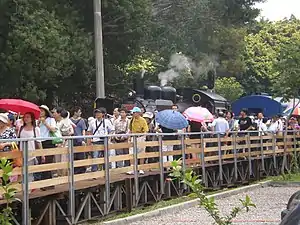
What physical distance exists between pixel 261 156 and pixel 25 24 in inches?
399

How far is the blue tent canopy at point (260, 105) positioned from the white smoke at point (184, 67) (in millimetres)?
5656

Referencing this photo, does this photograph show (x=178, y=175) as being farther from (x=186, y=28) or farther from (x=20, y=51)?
(x=186, y=28)

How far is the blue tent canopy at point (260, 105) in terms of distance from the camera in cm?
3438

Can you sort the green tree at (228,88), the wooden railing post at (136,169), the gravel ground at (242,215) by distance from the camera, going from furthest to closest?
the green tree at (228,88) → the wooden railing post at (136,169) → the gravel ground at (242,215)

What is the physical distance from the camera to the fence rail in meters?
9.70

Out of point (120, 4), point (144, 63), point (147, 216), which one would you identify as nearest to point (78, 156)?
point (147, 216)

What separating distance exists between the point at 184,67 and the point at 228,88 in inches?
634

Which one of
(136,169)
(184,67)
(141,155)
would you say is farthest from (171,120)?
(184,67)

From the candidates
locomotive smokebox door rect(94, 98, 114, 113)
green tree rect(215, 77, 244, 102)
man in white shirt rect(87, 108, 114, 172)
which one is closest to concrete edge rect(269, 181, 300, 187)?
locomotive smokebox door rect(94, 98, 114, 113)

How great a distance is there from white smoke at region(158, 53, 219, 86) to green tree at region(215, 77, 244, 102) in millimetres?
9867

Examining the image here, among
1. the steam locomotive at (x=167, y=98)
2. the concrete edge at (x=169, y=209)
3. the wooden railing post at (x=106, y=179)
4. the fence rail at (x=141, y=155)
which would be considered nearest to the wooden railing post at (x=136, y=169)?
the fence rail at (x=141, y=155)

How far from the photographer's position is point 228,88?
58.1 meters

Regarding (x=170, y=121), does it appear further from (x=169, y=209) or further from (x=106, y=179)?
(x=106, y=179)

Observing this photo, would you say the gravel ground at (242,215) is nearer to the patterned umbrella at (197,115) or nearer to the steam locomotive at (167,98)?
the patterned umbrella at (197,115)
